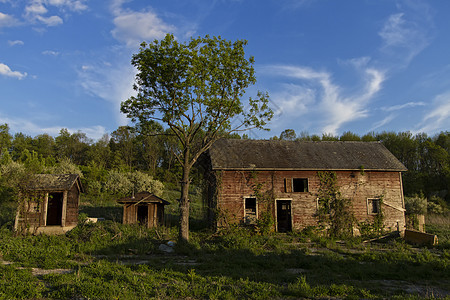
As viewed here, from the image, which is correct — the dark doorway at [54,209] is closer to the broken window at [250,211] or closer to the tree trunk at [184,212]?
the tree trunk at [184,212]

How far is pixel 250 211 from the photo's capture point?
20.5 metres

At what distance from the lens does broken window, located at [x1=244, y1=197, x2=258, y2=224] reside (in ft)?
65.8

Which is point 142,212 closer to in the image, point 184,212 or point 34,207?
point 184,212

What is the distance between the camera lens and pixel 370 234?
20.5 m

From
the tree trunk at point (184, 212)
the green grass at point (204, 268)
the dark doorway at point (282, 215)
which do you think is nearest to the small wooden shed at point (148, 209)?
the green grass at point (204, 268)

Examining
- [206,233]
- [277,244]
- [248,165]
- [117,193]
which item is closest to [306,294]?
[277,244]

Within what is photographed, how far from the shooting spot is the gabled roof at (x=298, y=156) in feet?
68.8

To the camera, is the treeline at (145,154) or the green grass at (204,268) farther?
the treeline at (145,154)

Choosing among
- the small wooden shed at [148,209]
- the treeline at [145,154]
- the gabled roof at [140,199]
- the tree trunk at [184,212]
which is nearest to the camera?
the tree trunk at [184,212]

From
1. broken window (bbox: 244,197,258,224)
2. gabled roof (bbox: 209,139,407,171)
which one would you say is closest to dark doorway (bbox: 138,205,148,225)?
gabled roof (bbox: 209,139,407,171)

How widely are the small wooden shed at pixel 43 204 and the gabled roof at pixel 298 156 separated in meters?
9.27

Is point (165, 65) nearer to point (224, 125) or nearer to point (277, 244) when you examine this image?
point (224, 125)

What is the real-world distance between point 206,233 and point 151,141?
35023 mm

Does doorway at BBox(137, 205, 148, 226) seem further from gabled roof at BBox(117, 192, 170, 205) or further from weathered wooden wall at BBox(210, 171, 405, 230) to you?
weathered wooden wall at BBox(210, 171, 405, 230)
